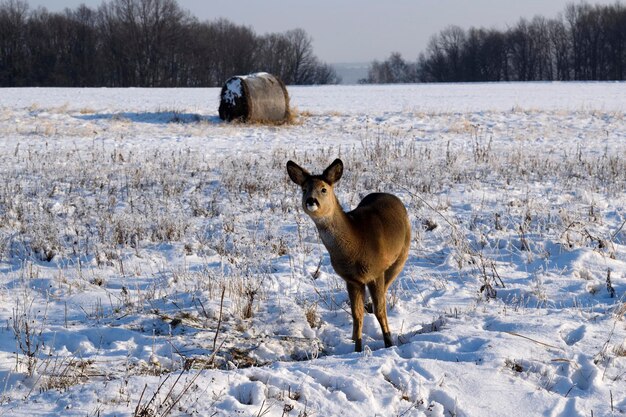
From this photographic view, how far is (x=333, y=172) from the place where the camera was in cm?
525

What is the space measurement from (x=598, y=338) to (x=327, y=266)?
2962mm

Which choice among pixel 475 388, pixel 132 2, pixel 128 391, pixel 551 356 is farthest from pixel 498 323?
pixel 132 2

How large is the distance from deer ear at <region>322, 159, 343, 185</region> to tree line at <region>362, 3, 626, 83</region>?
81.1m

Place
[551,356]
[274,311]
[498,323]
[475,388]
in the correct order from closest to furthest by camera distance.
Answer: [475,388] < [551,356] < [498,323] < [274,311]

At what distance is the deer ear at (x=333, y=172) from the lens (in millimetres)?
5215

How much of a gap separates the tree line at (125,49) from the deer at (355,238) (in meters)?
68.6

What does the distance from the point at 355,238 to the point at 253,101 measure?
588 inches

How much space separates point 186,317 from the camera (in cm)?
598

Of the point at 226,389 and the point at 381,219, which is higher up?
the point at 381,219

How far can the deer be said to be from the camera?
5157mm

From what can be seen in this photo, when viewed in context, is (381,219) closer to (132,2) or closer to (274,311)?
(274,311)

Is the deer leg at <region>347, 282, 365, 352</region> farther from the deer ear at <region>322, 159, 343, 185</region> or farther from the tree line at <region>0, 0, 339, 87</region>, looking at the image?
the tree line at <region>0, 0, 339, 87</region>

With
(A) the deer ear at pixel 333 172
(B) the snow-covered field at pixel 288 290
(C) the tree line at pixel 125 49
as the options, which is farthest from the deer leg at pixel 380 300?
(C) the tree line at pixel 125 49

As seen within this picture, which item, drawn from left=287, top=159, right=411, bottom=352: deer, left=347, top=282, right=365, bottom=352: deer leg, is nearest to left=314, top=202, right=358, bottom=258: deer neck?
left=287, top=159, right=411, bottom=352: deer
